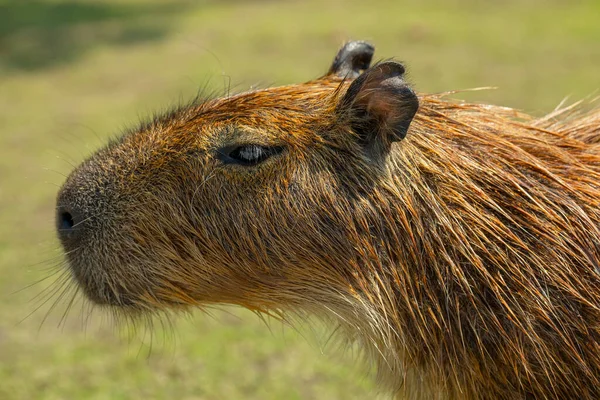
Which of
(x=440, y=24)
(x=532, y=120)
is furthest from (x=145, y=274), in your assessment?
(x=440, y=24)

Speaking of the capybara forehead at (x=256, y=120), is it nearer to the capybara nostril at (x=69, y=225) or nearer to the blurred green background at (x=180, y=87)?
the capybara nostril at (x=69, y=225)

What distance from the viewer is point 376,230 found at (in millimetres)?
2014

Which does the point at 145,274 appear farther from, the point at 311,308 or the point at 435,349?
the point at 435,349

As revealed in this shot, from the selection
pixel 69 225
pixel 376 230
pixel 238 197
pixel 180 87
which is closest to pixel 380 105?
pixel 376 230

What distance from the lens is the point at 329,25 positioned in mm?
12383

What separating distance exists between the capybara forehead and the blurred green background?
0.67m

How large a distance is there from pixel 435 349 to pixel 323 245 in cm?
42

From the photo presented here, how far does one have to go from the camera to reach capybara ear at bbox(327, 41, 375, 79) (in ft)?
8.03

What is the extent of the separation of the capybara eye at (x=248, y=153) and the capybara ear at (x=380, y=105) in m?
0.22

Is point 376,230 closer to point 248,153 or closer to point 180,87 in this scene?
point 248,153

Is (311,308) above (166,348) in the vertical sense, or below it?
above

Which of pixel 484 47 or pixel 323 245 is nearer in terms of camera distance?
pixel 323 245

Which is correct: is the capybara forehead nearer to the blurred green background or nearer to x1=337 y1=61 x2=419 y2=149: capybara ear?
x1=337 y1=61 x2=419 y2=149: capybara ear

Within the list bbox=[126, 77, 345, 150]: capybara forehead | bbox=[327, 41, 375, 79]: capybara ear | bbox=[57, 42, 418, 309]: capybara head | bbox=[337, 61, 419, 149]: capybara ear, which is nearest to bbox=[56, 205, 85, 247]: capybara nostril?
bbox=[57, 42, 418, 309]: capybara head
